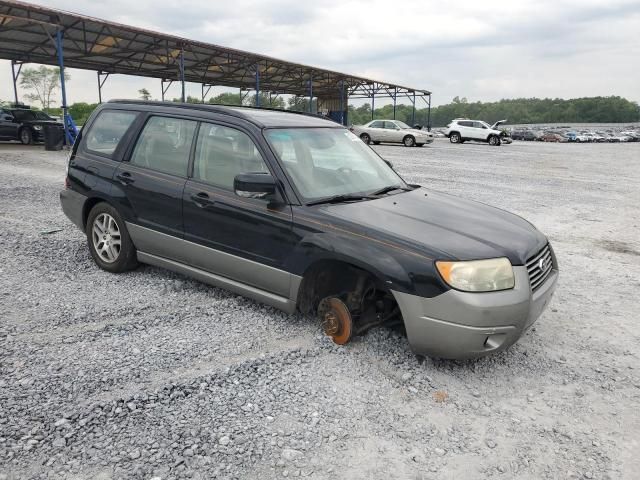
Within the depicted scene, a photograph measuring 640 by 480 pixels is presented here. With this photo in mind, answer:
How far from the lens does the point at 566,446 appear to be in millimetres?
2645

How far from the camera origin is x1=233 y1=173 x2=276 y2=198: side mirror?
11.7 feet

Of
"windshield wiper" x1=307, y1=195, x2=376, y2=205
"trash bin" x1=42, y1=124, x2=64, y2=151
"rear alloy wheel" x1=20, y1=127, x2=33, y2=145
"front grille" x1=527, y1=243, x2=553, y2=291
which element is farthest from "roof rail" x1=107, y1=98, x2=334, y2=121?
"rear alloy wheel" x1=20, y1=127, x2=33, y2=145

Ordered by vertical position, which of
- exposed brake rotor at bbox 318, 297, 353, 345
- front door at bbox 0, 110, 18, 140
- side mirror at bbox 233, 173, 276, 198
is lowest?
exposed brake rotor at bbox 318, 297, 353, 345

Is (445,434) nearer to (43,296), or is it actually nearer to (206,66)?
(43,296)

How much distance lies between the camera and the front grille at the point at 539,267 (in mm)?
3334

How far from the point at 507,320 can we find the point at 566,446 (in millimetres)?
760

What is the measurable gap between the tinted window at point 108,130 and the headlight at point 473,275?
3.42 metres

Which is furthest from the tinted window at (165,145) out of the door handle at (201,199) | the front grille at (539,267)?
the front grille at (539,267)

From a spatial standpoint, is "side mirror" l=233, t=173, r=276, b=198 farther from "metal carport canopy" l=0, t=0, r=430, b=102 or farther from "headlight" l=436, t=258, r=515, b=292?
"metal carport canopy" l=0, t=0, r=430, b=102

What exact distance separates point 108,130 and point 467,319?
155 inches

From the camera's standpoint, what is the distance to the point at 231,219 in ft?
12.9

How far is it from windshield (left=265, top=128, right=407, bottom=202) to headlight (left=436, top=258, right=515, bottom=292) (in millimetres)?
1152

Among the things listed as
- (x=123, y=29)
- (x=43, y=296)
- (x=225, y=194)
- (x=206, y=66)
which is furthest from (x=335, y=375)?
(x=206, y=66)

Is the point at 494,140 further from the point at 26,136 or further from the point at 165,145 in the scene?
the point at 165,145
